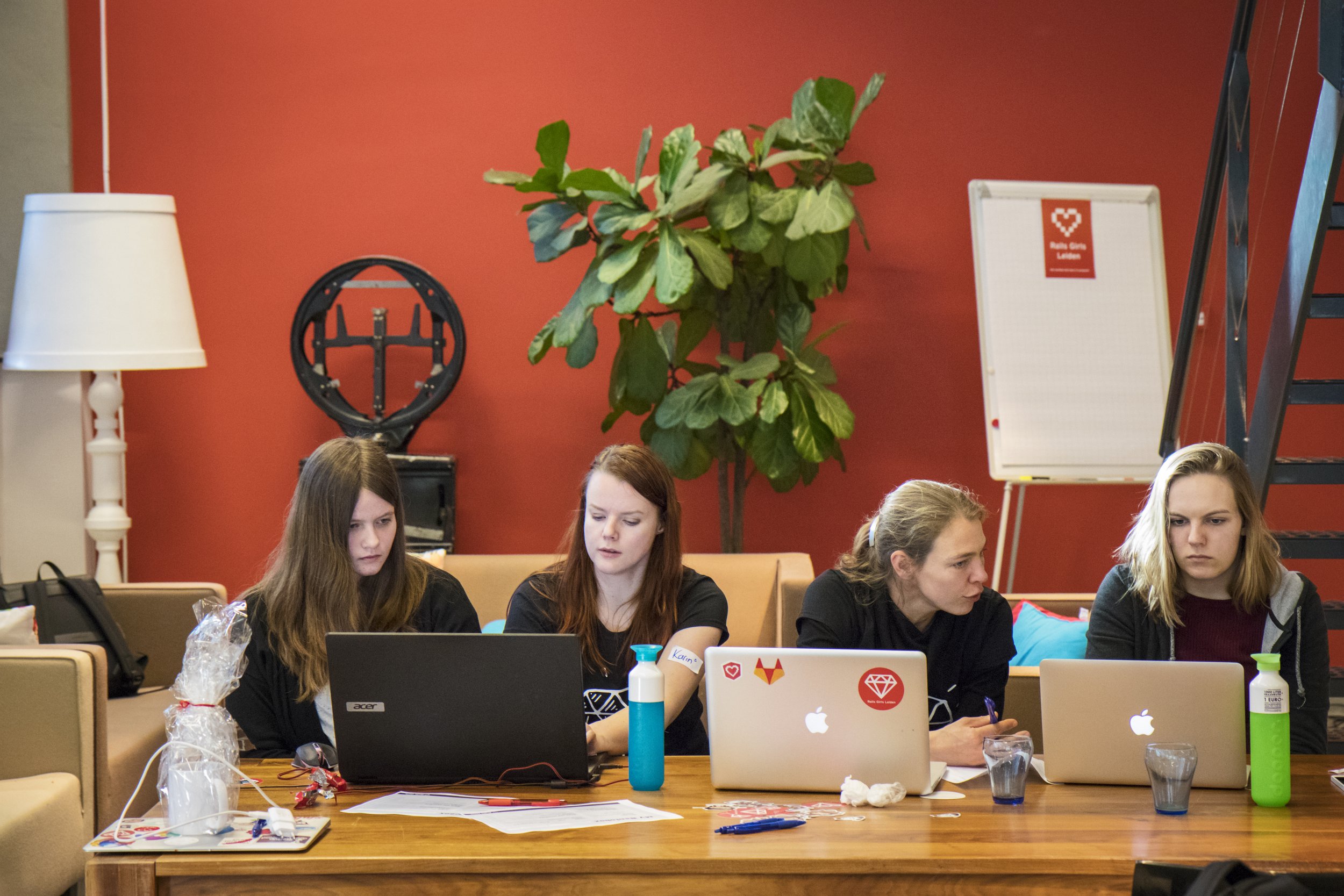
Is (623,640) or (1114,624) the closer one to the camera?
(623,640)

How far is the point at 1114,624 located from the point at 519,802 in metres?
1.23

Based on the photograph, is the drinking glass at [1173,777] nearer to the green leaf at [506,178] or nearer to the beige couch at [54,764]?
the beige couch at [54,764]

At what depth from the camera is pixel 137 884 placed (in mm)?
1533

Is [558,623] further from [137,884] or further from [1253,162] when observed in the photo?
[1253,162]

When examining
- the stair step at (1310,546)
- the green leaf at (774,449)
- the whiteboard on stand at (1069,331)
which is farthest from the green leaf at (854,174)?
the stair step at (1310,546)

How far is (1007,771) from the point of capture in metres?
1.79

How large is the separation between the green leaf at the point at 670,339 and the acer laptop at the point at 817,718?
2401 mm

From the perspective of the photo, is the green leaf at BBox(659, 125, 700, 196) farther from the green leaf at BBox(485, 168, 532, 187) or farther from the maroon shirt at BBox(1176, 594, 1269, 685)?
the maroon shirt at BBox(1176, 594, 1269, 685)

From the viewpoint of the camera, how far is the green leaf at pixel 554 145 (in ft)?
12.6

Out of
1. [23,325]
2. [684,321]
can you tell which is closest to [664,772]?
[684,321]

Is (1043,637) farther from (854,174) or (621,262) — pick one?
(854,174)

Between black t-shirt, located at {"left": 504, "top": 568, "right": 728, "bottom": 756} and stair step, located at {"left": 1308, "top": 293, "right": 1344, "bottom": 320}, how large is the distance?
5.02ft

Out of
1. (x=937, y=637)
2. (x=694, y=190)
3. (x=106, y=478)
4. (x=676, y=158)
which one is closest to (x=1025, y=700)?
(x=937, y=637)

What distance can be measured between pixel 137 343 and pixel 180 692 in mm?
2376
